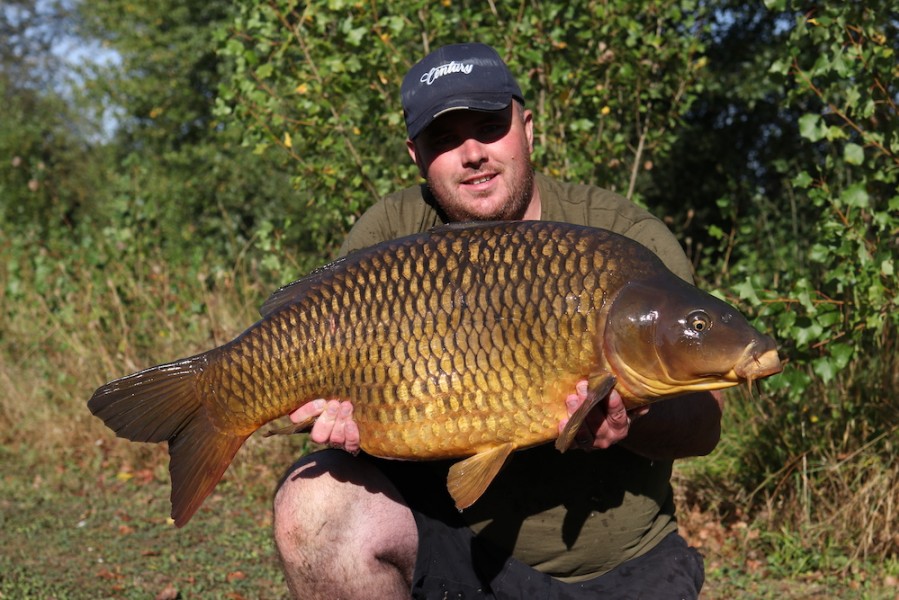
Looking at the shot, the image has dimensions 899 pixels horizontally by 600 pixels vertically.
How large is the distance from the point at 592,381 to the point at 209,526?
8.32ft

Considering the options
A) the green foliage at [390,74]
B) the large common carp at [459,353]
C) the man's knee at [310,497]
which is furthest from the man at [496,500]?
the green foliage at [390,74]

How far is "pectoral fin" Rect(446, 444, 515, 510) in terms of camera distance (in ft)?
5.53

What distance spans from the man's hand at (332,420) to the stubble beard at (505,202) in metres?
0.60

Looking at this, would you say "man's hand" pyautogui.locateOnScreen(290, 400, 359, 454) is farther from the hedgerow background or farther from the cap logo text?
the hedgerow background

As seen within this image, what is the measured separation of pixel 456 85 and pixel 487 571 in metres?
1.02

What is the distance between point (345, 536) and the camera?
6.37 feet

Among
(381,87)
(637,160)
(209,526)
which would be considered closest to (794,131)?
(637,160)

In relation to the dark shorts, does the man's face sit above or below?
above

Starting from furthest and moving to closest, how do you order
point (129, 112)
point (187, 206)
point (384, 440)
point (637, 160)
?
point (129, 112) → point (187, 206) → point (637, 160) → point (384, 440)

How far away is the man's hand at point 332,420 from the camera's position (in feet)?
5.85

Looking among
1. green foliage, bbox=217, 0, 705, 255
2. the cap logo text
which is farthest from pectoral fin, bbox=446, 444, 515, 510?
green foliage, bbox=217, 0, 705, 255

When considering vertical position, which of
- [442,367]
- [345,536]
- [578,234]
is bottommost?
[345,536]

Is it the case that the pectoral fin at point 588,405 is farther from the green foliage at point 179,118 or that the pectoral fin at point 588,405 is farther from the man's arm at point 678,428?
the green foliage at point 179,118

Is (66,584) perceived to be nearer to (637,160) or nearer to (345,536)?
(345,536)
